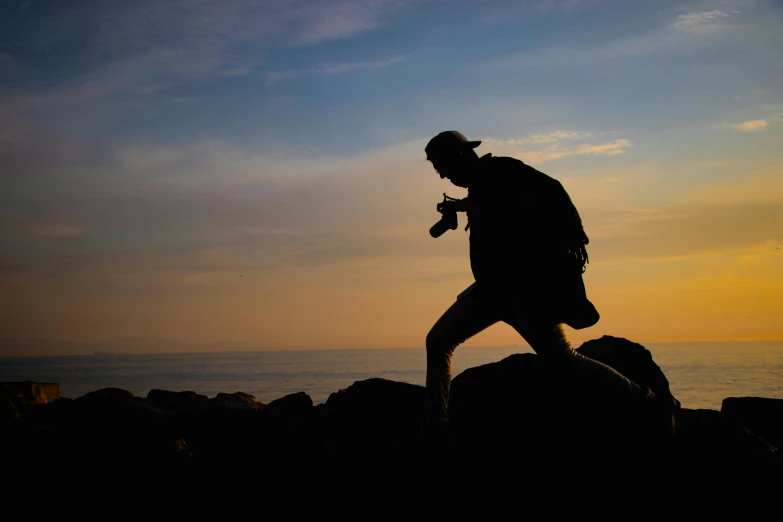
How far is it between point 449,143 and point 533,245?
3.21 feet

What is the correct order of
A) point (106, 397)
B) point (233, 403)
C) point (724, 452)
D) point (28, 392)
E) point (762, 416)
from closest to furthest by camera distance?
point (724, 452) → point (762, 416) → point (106, 397) → point (233, 403) → point (28, 392)

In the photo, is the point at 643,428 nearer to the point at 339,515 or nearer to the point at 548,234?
the point at 548,234

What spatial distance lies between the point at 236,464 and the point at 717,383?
31.9 m

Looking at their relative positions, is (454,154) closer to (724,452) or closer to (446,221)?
(446,221)

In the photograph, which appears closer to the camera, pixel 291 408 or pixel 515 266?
pixel 515 266

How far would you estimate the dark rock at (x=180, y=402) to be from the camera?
7.79 meters

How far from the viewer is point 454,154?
5.02 meters

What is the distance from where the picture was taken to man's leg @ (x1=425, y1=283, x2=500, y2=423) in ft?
16.2

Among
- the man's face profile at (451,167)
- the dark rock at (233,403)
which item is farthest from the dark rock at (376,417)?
the man's face profile at (451,167)

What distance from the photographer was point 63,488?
5020 millimetres

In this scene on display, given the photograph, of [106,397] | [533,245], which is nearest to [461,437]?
[533,245]

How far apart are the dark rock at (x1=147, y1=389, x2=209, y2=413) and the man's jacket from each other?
4.19 meters

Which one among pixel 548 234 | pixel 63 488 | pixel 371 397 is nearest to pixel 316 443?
pixel 371 397

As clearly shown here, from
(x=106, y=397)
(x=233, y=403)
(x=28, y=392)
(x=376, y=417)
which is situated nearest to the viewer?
(x=376, y=417)
